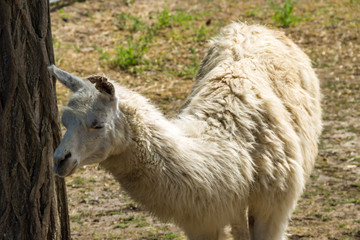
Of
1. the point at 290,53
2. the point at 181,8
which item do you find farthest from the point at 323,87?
the point at 181,8

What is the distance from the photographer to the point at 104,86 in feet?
12.2

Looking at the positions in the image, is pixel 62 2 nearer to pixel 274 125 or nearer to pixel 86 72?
pixel 86 72

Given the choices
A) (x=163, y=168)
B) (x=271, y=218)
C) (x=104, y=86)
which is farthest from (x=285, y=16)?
(x=104, y=86)

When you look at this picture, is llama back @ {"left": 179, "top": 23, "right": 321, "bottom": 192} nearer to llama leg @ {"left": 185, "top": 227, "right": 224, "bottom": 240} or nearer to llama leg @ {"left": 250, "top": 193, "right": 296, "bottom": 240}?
llama leg @ {"left": 250, "top": 193, "right": 296, "bottom": 240}

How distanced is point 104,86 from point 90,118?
0.71 ft

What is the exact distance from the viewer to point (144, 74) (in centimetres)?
930

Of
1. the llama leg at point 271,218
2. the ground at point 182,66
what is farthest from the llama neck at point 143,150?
the ground at point 182,66

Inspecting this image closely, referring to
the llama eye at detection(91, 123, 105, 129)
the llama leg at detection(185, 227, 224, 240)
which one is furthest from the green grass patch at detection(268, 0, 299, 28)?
the llama eye at detection(91, 123, 105, 129)

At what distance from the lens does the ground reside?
555 cm

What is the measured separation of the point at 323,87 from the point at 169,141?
518cm

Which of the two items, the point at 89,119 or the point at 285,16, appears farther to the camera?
the point at 285,16

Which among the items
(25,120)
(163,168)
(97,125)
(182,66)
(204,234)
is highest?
(97,125)

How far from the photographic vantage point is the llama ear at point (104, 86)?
3.69 metres

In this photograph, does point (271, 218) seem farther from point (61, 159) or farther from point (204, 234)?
point (61, 159)
